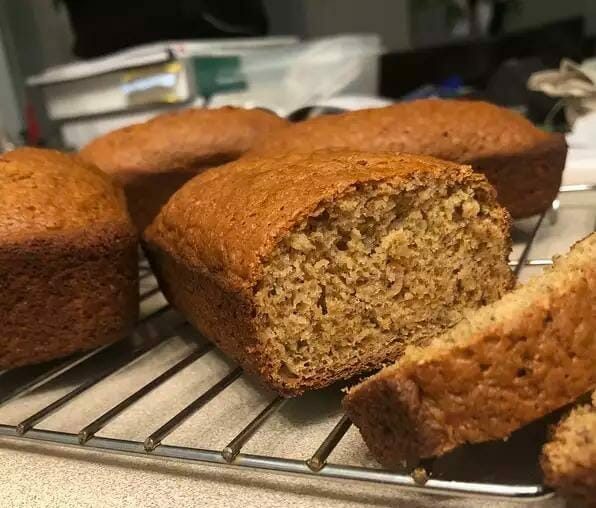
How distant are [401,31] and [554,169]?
3.23 m

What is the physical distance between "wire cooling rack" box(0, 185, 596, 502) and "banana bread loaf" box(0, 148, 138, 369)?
8 centimetres

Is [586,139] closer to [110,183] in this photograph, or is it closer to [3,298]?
[110,183]

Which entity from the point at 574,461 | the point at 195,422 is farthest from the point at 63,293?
the point at 574,461

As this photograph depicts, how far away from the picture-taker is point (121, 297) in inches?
57.7

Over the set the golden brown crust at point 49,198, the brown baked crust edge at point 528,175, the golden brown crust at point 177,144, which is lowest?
the brown baked crust edge at point 528,175

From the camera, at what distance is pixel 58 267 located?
138 cm

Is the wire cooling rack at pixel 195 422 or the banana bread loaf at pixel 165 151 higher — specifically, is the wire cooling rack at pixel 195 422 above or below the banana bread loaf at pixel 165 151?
below

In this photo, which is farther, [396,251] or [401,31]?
→ [401,31]

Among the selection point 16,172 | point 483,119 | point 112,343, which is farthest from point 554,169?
point 16,172

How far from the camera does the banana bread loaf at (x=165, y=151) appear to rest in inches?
80.0

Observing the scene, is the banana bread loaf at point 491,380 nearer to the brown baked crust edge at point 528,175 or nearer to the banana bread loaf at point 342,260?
the banana bread loaf at point 342,260

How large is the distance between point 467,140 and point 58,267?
100 cm

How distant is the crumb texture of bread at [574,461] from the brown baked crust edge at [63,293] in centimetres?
92

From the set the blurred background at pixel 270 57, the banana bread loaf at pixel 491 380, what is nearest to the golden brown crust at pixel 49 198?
the banana bread loaf at pixel 491 380
